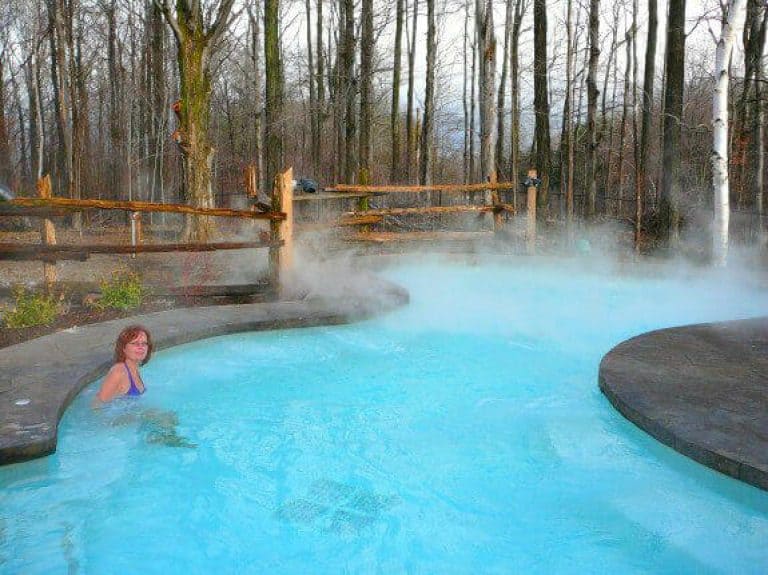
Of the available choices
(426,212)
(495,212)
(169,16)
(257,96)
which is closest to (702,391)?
(426,212)

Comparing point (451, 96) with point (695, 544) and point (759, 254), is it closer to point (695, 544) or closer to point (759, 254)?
point (759, 254)

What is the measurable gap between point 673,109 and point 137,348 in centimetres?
1107

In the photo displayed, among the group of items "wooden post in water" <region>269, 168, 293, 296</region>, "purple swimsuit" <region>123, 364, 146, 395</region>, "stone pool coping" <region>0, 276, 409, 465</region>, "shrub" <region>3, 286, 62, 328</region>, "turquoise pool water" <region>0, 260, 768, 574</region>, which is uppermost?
"wooden post in water" <region>269, 168, 293, 296</region>

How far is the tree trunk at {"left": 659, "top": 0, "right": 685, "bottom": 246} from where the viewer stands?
11977 mm

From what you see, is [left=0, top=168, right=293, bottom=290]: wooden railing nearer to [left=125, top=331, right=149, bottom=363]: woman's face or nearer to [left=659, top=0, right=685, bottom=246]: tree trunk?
[left=125, top=331, right=149, bottom=363]: woman's face

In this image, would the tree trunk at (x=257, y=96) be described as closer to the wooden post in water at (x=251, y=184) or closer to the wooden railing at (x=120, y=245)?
the wooden post in water at (x=251, y=184)

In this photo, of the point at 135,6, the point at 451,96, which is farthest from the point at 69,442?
the point at 451,96

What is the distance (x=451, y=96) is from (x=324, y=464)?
2990 cm

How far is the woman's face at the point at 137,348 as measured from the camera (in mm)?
4008

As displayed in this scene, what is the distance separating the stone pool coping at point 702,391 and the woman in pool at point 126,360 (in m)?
2.94

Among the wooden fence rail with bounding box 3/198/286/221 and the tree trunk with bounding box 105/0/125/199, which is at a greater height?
the tree trunk with bounding box 105/0/125/199

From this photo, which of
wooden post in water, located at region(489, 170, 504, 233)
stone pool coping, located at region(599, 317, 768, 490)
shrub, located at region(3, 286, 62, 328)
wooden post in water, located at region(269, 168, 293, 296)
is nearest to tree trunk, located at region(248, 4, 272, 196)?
wooden post in water, located at region(489, 170, 504, 233)

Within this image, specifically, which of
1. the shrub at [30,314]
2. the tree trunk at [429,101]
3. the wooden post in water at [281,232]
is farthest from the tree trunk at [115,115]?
the shrub at [30,314]

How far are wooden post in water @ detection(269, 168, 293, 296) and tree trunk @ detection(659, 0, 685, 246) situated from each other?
770cm
